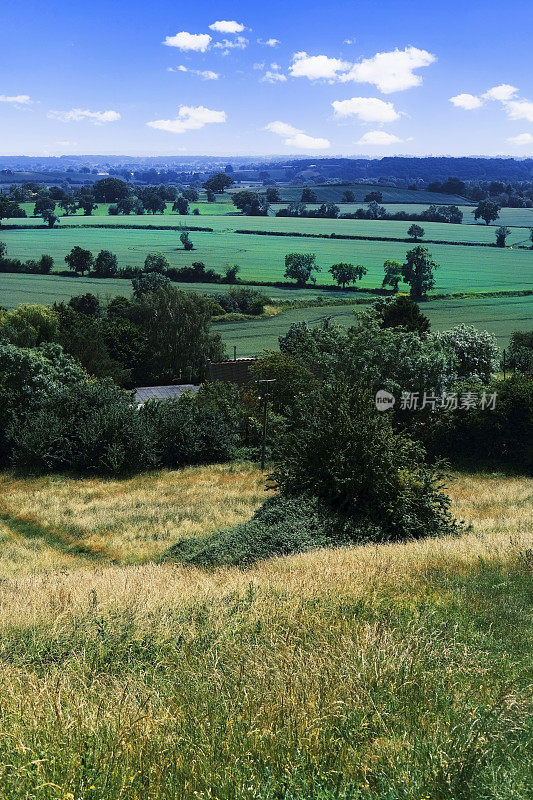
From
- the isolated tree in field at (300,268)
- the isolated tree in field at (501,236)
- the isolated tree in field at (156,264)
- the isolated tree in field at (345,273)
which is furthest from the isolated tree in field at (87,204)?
the isolated tree in field at (501,236)

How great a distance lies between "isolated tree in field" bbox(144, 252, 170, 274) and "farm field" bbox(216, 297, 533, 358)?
3209cm

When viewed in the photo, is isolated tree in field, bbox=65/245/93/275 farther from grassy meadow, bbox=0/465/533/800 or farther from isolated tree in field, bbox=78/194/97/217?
grassy meadow, bbox=0/465/533/800

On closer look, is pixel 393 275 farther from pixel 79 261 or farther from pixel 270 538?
pixel 270 538

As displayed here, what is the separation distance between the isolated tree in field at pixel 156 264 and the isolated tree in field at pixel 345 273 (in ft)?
97.6

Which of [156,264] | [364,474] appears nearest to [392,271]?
[156,264]

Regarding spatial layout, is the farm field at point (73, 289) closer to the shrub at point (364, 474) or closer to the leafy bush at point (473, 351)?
the leafy bush at point (473, 351)

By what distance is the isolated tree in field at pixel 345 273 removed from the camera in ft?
358

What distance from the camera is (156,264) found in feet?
392

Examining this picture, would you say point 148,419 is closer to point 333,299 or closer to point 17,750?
point 17,750

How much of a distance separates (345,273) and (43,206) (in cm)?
10684

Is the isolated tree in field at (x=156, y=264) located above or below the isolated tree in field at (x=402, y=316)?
above

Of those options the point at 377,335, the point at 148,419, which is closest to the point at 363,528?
the point at 148,419

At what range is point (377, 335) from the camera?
145ft

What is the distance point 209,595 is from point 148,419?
30.4 meters
